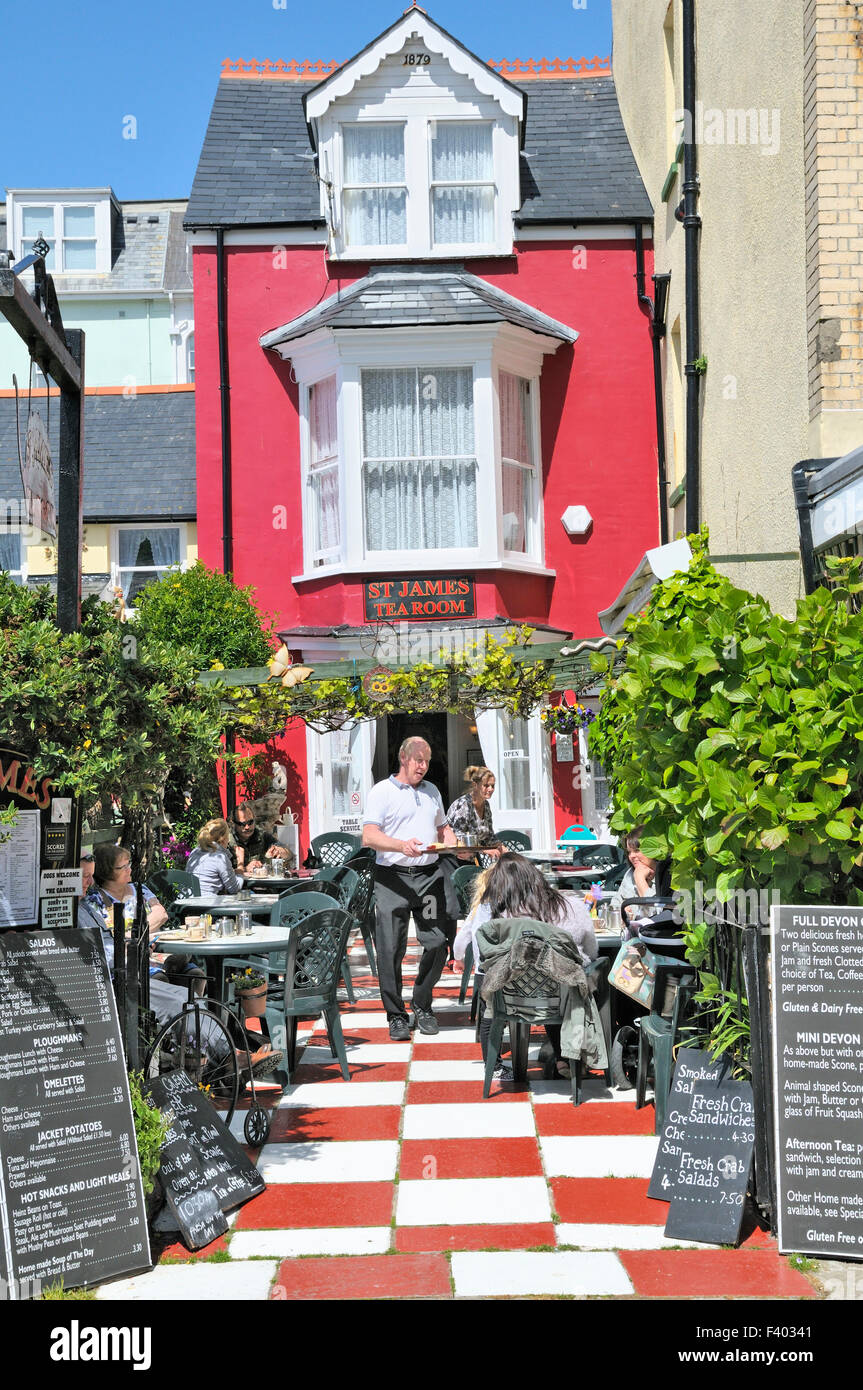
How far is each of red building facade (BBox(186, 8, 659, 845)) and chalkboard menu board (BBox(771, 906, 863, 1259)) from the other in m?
9.81

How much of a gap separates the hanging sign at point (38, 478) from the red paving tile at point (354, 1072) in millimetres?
3650

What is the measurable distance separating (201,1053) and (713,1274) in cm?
265

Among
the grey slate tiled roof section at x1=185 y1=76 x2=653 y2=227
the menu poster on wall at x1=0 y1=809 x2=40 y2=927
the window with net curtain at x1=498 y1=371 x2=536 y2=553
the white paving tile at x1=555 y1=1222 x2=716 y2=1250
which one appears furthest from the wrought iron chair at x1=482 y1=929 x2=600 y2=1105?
the grey slate tiled roof section at x1=185 y1=76 x2=653 y2=227

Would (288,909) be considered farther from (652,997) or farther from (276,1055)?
(652,997)

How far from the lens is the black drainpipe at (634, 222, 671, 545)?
14609mm

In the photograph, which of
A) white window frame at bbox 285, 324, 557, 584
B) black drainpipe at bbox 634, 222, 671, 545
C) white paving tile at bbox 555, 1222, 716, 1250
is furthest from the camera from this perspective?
black drainpipe at bbox 634, 222, 671, 545

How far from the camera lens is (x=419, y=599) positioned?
46.5 feet

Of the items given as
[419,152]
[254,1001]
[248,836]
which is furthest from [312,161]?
[254,1001]

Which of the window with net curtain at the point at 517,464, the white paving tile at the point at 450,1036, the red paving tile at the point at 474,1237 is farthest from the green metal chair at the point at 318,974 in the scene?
the window with net curtain at the point at 517,464

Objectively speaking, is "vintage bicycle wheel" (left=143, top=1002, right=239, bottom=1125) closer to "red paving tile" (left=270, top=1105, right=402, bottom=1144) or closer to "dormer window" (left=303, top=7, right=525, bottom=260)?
"red paving tile" (left=270, top=1105, right=402, bottom=1144)

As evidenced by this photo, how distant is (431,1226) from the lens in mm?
4953

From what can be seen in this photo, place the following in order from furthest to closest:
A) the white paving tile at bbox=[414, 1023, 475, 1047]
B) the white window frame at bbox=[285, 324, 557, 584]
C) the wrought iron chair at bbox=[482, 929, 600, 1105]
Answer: the white window frame at bbox=[285, 324, 557, 584] → the white paving tile at bbox=[414, 1023, 475, 1047] → the wrought iron chair at bbox=[482, 929, 600, 1105]

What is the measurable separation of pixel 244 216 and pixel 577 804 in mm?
7671
